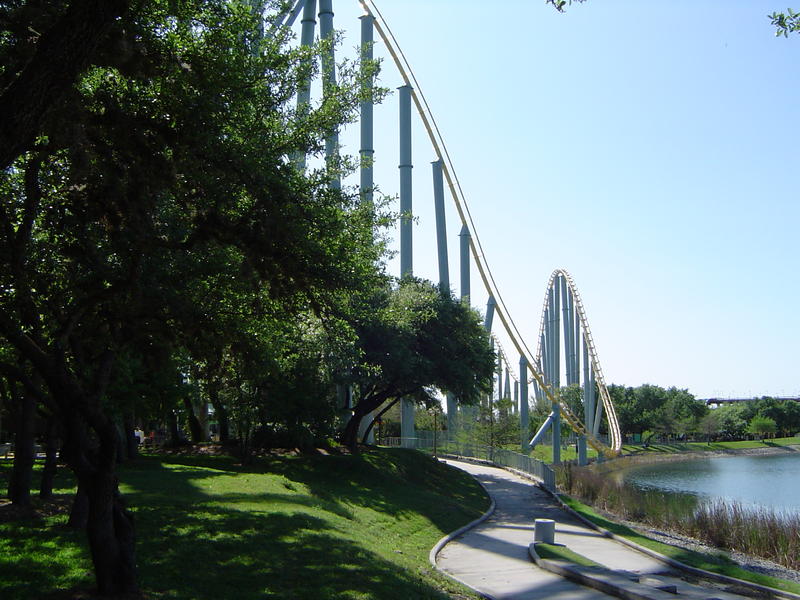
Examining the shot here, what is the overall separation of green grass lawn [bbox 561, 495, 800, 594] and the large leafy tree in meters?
10.9

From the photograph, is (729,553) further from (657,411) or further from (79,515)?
(657,411)

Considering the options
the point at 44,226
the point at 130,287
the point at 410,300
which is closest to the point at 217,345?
the point at 130,287

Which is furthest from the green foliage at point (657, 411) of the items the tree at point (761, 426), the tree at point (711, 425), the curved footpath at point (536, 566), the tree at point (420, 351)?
the curved footpath at point (536, 566)

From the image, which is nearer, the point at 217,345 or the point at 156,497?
the point at 217,345

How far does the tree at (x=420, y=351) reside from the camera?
35.7 metres

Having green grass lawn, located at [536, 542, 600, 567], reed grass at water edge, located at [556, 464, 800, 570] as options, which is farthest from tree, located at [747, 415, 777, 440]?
green grass lawn, located at [536, 542, 600, 567]

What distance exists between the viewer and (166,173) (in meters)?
10.3

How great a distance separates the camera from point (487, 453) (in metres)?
50.9

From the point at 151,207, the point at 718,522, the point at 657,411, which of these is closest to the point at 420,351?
the point at 718,522

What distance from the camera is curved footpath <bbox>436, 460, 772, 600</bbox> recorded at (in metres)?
13.6

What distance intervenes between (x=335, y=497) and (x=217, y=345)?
43.0 feet

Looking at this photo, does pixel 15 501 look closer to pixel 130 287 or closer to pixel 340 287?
pixel 130 287

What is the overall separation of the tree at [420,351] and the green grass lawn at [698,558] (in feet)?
40.7

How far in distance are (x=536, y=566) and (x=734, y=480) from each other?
43.5m
